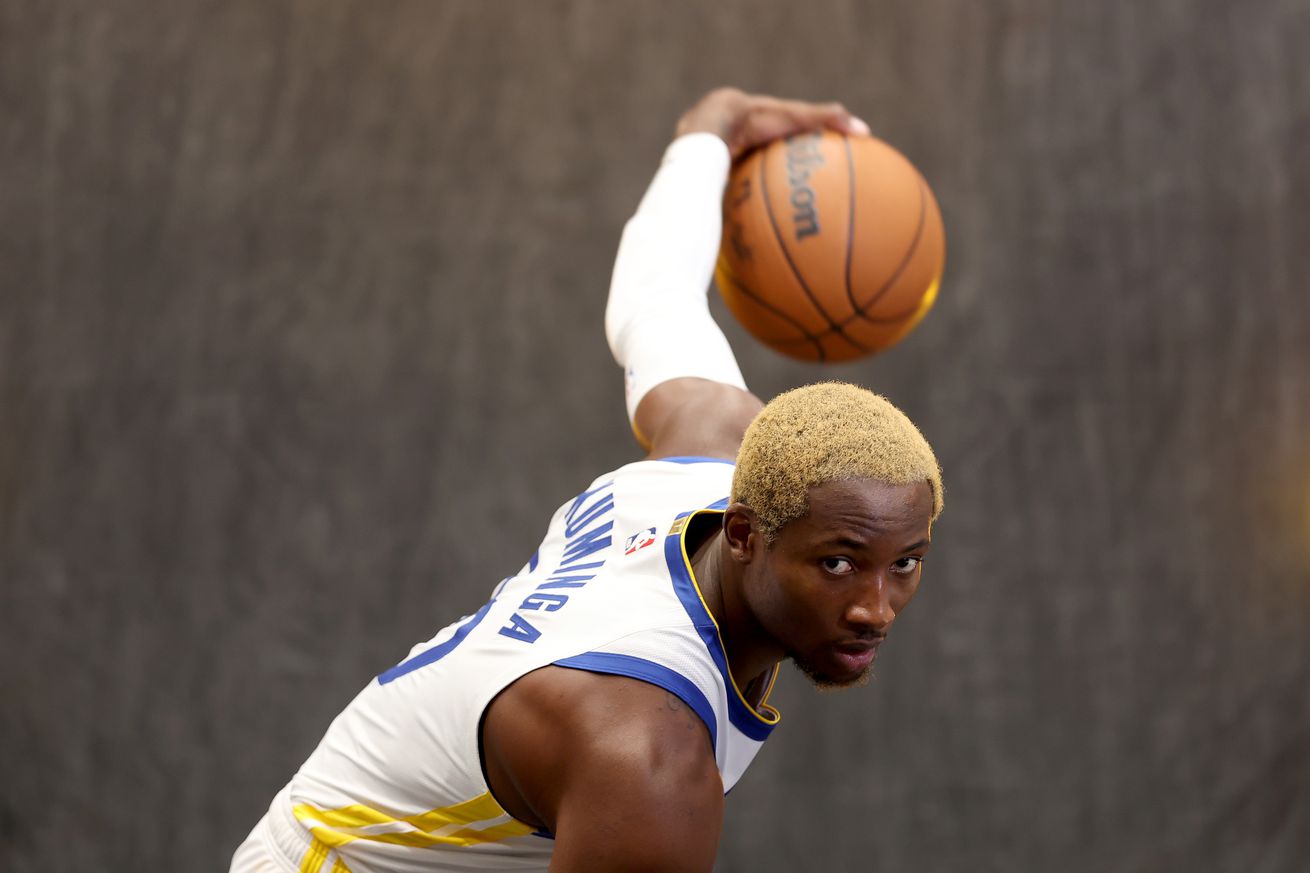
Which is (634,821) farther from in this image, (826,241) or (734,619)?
(826,241)

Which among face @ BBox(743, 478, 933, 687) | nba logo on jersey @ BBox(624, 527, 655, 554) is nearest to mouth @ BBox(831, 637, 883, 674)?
face @ BBox(743, 478, 933, 687)

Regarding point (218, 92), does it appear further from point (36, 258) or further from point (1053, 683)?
point (1053, 683)

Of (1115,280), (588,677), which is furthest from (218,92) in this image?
(588,677)

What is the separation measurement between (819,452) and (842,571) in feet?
0.29

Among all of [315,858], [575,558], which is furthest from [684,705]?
[315,858]

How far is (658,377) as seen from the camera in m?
1.54

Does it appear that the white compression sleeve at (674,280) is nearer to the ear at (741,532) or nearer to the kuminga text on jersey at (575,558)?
the kuminga text on jersey at (575,558)

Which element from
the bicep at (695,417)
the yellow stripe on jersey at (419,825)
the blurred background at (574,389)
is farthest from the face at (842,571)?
the blurred background at (574,389)

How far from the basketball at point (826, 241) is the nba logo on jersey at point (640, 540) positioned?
69cm

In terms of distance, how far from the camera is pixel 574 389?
113 inches

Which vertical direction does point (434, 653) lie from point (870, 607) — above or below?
below

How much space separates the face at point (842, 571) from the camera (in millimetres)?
956

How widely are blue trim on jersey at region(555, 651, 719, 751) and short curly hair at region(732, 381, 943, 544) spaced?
0.12 metres

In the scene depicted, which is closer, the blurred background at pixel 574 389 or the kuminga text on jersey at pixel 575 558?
the kuminga text on jersey at pixel 575 558
